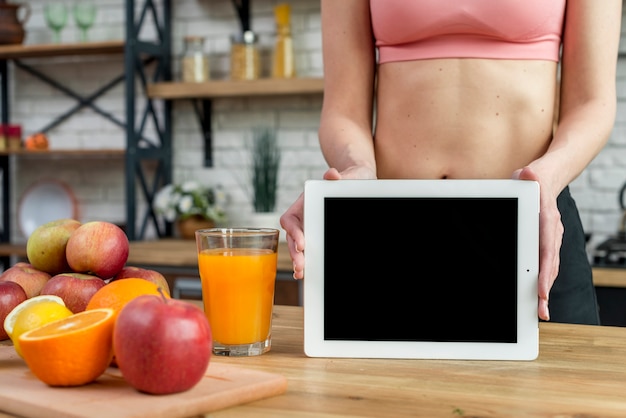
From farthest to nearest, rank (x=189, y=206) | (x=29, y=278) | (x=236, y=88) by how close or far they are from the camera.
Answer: (x=189, y=206) < (x=236, y=88) < (x=29, y=278)

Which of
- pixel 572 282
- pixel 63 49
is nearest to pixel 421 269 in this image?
pixel 572 282

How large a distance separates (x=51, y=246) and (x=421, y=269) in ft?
1.69

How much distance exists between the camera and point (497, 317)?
1.02m

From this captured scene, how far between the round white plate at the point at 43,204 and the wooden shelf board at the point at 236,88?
778mm

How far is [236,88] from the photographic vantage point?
11.1 feet

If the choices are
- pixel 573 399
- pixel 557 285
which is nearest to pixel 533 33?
pixel 557 285

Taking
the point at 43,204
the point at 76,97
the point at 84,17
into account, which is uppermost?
the point at 84,17

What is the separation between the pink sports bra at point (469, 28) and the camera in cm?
136

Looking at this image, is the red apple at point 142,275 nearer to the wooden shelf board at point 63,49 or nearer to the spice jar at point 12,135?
the wooden shelf board at point 63,49

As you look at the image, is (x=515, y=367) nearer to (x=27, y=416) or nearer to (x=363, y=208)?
(x=363, y=208)

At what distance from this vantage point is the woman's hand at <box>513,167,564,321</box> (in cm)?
101

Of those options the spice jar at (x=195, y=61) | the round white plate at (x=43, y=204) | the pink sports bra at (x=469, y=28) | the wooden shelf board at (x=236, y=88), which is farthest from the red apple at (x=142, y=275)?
the round white plate at (x=43, y=204)

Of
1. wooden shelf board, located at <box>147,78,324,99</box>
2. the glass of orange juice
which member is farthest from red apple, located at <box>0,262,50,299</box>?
wooden shelf board, located at <box>147,78,324,99</box>

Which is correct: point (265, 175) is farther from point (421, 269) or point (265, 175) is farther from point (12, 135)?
point (421, 269)
